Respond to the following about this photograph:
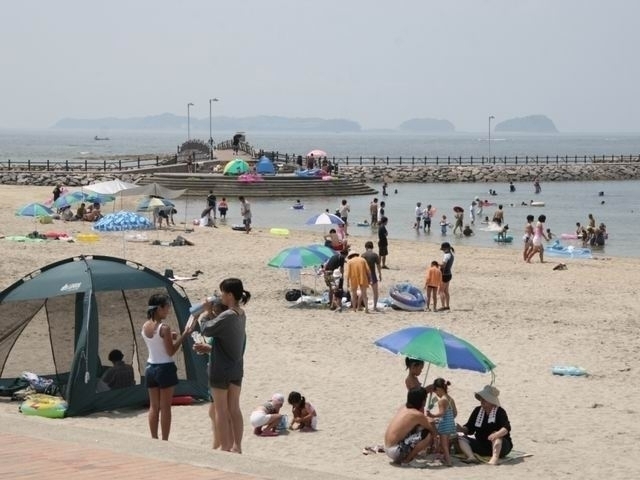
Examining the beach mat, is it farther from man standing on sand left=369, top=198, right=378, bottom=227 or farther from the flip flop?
man standing on sand left=369, top=198, right=378, bottom=227

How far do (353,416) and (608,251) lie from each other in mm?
25601

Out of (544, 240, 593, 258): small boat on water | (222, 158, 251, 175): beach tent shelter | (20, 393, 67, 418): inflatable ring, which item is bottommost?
(544, 240, 593, 258): small boat on water

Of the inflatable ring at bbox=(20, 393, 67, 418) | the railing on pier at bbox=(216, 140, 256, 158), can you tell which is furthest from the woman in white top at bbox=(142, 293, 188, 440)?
the railing on pier at bbox=(216, 140, 256, 158)

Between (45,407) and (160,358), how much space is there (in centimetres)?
266

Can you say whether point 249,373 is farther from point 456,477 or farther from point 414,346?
point 456,477

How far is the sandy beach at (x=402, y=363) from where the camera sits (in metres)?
9.96

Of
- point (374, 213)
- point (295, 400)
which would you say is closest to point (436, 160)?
point (374, 213)

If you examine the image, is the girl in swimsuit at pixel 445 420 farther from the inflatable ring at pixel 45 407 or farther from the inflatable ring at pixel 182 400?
the inflatable ring at pixel 45 407

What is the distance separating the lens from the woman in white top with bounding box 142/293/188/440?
880 cm

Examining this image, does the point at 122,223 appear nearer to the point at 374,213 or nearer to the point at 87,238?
the point at 87,238

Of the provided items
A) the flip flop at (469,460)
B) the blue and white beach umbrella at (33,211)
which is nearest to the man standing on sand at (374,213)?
the blue and white beach umbrella at (33,211)

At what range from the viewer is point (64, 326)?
39.7ft

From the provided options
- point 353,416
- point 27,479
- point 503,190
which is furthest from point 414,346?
point 503,190

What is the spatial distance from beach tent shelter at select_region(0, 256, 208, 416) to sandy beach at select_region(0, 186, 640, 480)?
0.11m
